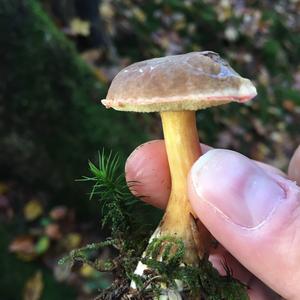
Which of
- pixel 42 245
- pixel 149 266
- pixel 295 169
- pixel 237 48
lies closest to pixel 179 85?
pixel 149 266

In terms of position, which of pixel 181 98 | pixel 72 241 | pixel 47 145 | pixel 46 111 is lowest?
pixel 72 241

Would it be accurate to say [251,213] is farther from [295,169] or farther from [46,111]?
[46,111]

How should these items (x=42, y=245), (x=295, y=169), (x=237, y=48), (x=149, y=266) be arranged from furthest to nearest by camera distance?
(x=237, y=48) < (x=42, y=245) < (x=295, y=169) < (x=149, y=266)

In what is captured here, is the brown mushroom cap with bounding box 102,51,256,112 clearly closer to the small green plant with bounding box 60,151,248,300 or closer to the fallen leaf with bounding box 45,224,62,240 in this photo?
the small green plant with bounding box 60,151,248,300

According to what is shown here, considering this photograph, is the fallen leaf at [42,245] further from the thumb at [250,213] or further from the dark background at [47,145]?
the thumb at [250,213]

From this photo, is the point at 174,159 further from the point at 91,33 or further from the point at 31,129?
the point at 91,33

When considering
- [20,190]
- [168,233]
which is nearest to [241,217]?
[168,233]

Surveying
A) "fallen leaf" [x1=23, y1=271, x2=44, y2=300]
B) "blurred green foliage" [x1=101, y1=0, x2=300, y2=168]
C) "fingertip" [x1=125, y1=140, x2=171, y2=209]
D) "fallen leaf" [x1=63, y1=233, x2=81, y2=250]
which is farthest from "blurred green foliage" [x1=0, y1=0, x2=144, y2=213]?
"blurred green foliage" [x1=101, y1=0, x2=300, y2=168]

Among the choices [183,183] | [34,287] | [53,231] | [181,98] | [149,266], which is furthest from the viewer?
[53,231]
